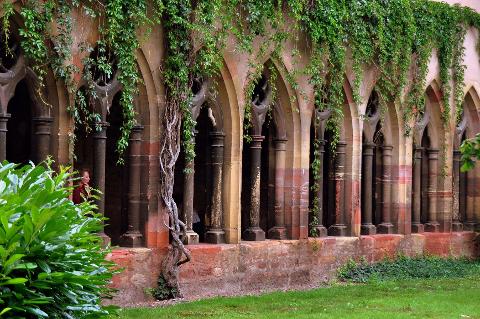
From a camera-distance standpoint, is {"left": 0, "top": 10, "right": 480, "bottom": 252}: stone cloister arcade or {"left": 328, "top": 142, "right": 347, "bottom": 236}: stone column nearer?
{"left": 0, "top": 10, "right": 480, "bottom": 252}: stone cloister arcade

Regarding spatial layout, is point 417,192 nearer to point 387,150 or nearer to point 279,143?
point 387,150

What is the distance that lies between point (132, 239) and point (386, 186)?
6313 millimetres

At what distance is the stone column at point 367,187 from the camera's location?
15.8 m

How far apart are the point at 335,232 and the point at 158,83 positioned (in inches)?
187

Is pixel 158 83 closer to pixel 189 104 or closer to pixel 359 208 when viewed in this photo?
pixel 189 104

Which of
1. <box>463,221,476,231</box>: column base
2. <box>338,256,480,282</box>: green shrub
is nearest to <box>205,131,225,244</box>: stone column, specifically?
<box>338,256,480,282</box>: green shrub

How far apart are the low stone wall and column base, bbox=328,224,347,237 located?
A: 15 centimetres

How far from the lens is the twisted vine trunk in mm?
11586

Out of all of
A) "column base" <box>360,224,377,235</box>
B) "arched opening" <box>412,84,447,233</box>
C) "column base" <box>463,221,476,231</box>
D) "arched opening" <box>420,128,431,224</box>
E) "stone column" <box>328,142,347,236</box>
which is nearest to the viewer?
"stone column" <box>328,142,347,236</box>

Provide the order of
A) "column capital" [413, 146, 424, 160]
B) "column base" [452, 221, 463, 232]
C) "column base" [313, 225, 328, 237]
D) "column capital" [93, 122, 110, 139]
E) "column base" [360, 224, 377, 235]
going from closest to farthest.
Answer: "column capital" [93, 122, 110, 139] → "column base" [313, 225, 328, 237] → "column base" [360, 224, 377, 235] → "column capital" [413, 146, 424, 160] → "column base" [452, 221, 463, 232]

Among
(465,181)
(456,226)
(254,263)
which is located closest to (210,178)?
(254,263)

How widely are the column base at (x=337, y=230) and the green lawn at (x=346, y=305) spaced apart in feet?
5.37

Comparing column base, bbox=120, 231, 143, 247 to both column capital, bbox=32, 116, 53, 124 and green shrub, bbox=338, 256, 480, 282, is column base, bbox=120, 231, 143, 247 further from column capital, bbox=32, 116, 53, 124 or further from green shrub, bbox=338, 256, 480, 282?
green shrub, bbox=338, 256, 480, 282

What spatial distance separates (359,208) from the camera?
15312mm
